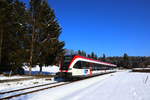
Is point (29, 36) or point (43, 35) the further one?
point (43, 35)

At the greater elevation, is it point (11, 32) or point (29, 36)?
point (11, 32)

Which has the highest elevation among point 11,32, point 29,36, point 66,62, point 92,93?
point 11,32

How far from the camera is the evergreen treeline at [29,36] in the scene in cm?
2636

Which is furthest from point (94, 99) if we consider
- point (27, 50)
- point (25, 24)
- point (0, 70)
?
point (0, 70)

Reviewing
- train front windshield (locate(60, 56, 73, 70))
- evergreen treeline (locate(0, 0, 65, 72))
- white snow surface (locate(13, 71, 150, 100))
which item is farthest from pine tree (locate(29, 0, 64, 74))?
white snow surface (locate(13, 71, 150, 100))

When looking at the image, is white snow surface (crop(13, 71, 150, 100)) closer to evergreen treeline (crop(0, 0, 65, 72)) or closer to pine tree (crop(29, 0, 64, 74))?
evergreen treeline (crop(0, 0, 65, 72))

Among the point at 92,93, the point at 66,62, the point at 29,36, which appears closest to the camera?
the point at 92,93

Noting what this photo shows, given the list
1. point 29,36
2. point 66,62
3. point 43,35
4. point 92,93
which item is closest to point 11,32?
point 29,36

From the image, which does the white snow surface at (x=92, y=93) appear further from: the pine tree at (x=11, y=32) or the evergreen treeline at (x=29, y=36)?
the pine tree at (x=11, y=32)

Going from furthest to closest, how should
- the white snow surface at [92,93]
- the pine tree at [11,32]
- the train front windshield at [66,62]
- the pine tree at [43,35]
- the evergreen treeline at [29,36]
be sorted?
the pine tree at [43,35] < the evergreen treeline at [29,36] < the pine tree at [11,32] < the train front windshield at [66,62] < the white snow surface at [92,93]

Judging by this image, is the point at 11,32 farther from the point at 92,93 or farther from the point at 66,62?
the point at 92,93

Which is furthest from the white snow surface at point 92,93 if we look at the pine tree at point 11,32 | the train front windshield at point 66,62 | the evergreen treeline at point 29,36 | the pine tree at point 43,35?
the pine tree at point 43,35

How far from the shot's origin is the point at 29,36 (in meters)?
29.5

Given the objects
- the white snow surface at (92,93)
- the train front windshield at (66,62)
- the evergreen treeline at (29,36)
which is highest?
the evergreen treeline at (29,36)
